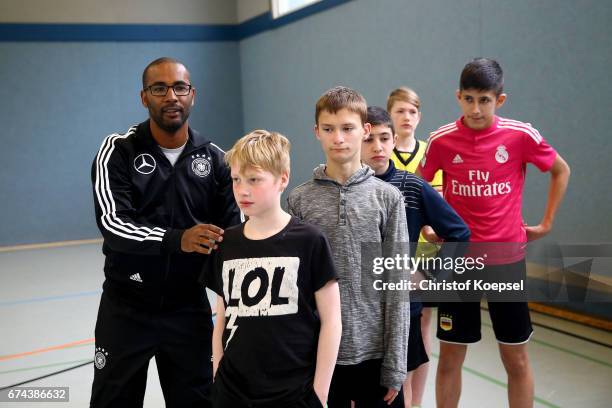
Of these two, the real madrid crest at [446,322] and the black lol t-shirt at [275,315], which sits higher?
the black lol t-shirt at [275,315]

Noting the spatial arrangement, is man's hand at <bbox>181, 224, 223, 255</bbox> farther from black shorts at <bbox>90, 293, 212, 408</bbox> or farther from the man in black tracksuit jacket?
black shorts at <bbox>90, 293, 212, 408</bbox>

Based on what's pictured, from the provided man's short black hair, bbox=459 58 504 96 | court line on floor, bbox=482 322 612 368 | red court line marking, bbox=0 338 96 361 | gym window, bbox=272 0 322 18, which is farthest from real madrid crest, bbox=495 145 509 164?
gym window, bbox=272 0 322 18

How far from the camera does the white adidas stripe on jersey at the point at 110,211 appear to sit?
2.29 metres

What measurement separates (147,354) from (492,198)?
178 centimetres

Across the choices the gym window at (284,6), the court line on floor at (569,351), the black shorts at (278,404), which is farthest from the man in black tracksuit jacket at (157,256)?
the gym window at (284,6)

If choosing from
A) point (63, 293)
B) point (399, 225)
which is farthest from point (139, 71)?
point (399, 225)

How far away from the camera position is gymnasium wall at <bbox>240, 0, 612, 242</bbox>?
4.57m

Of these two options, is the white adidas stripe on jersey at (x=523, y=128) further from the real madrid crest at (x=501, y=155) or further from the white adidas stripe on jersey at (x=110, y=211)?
the white adidas stripe on jersey at (x=110, y=211)

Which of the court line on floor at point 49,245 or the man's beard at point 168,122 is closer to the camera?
the man's beard at point 168,122

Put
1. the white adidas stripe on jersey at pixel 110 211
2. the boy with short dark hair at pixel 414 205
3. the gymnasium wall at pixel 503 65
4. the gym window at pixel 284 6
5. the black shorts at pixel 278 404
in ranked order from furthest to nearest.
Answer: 1. the gym window at pixel 284 6
2. the gymnasium wall at pixel 503 65
3. the boy with short dark hair at pixel 414 205
4. the white adidas stripe on jersey at pixel 110 211
5. the black shorts at pixel 278 404

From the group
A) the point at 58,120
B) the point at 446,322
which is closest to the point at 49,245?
the point at 58,120

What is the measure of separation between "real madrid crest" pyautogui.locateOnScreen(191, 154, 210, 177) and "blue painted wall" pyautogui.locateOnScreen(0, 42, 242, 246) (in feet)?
27.4

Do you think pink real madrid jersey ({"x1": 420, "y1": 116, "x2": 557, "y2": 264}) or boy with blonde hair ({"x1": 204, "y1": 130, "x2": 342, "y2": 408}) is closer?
boy with blonde hair ({"x1": 204, "y1": 130, "x2": 342, "y2": 408})

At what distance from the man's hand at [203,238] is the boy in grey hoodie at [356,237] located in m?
0.35
